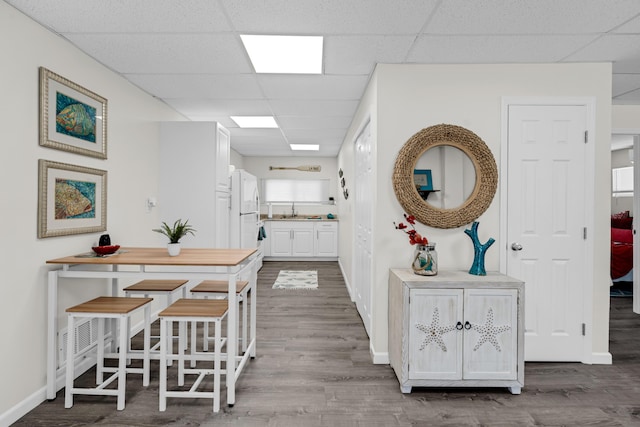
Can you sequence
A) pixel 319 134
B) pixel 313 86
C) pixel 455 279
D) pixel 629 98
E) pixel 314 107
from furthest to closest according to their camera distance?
pixel 319 134
pixel 314 107
pixel 629 98
pixel 313 86
pixel 455 279

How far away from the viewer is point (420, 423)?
6.69 ft

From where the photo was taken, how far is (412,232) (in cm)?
261

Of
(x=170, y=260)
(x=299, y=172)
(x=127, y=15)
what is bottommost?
(x=170, y=260)

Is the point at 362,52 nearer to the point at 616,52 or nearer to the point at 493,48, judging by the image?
the point at 493,48

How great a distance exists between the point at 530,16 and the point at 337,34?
3.78ft

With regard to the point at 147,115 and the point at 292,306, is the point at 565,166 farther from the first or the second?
the point at 147,115

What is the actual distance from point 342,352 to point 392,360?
0.50m

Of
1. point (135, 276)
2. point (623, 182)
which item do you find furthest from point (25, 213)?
point (623, 182)

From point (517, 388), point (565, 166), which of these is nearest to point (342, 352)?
point (517, 388)

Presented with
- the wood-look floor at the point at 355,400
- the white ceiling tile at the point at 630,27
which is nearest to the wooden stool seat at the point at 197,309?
the wood-look floor at the point at 355,400

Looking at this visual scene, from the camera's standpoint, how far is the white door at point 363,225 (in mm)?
3256

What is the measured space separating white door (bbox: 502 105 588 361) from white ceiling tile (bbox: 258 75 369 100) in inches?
52.8

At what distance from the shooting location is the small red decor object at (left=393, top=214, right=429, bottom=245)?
252cm

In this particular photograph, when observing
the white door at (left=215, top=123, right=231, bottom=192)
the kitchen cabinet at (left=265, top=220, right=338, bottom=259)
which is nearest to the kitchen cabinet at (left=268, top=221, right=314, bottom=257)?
the kitchen cabinet at (left=265, top=220, right=338, bottom=259)
